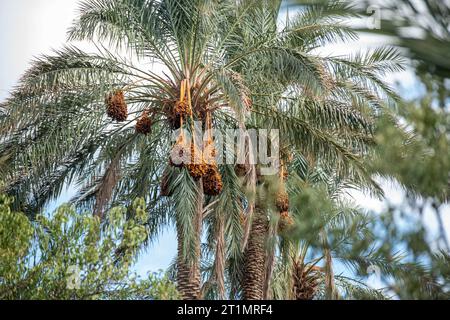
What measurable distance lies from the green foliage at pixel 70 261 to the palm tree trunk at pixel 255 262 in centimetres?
574

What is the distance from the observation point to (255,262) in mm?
19828

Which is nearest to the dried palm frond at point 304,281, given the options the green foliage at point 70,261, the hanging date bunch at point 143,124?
the hanging date bunch at point 143,124

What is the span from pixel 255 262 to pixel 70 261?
265 inches

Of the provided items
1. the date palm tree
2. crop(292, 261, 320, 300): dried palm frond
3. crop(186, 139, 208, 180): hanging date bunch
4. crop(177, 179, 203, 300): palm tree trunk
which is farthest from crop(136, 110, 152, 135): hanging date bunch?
crop(292, 261, 320, 300): dried palm frond

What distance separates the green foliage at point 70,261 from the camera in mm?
13516

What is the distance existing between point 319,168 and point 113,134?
4896 millimetres

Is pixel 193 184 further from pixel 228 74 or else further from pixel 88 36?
pixel 88 36

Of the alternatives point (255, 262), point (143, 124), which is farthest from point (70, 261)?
point (255, 262)

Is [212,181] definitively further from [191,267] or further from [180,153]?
[191,267]

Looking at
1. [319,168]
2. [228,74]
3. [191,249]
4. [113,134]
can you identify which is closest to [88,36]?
[113,134]

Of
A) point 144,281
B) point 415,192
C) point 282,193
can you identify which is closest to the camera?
point 415,192

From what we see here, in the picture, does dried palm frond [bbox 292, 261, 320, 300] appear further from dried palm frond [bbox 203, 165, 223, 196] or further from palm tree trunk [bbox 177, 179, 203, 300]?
dried palm frond [bbox 203, 165, 223, 196]

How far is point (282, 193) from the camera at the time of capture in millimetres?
16250

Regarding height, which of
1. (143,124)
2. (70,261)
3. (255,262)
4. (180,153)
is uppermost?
(143,124)
